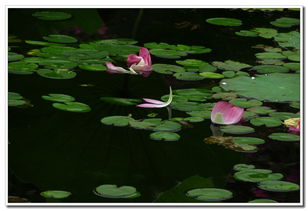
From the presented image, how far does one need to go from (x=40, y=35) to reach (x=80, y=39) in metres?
0.20

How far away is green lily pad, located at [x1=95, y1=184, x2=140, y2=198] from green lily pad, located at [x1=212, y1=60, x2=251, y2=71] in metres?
1.10

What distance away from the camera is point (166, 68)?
3104 mm

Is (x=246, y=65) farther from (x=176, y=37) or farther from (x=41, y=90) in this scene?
(x=41, y=90)

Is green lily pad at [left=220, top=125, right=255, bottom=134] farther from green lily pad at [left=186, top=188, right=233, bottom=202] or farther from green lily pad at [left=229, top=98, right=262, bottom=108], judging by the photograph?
green lily pad at [left=186, top=188, right=233, bottom=202]

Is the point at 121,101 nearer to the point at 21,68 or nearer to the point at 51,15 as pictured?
the point at 21,68

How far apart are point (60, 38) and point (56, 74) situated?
0.51 metres

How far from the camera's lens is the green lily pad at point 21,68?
3.03 metres

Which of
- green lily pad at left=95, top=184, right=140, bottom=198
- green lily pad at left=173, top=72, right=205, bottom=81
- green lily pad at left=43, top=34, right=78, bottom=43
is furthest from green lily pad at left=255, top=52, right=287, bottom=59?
green lily pad at left=95, top=184, right=140, bottom=198

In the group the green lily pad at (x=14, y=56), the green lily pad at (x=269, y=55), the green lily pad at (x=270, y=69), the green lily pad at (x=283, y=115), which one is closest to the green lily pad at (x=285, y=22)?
the green lily pad at (x=269, y=55)

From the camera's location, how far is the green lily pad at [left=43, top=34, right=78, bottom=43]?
3.44 meters

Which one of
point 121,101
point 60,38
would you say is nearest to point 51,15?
point 60,38

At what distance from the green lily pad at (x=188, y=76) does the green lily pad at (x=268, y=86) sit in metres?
0.10
